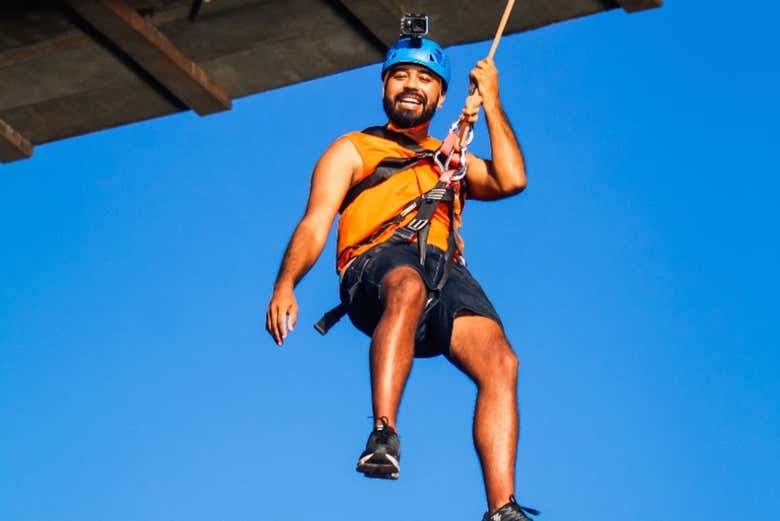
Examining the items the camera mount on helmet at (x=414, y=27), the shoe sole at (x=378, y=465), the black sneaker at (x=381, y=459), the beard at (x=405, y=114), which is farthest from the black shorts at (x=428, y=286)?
the camera mount on helmet at (x=414, y=27)

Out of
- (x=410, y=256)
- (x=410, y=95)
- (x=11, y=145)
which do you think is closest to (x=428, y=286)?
(x=410, y=256)

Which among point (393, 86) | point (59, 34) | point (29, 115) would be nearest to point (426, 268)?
point (393, 86)

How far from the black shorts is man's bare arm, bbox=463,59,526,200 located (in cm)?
53

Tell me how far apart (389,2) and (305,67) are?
3.21 feet

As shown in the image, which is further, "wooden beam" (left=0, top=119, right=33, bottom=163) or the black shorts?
"wooden beam" (left=0, top=119, right=33, bottom=163)

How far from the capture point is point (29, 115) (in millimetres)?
13312

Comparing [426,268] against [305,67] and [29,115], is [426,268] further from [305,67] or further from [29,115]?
[29,115]

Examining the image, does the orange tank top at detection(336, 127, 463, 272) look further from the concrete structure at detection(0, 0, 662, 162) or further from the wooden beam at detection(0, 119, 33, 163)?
the wooden beam at detection(0, 119, 33, 163)

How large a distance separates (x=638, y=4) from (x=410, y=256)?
11.0 feet

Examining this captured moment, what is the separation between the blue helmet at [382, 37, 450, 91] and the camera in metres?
9.16

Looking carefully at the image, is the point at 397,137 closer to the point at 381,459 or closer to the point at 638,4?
the point at 381,459

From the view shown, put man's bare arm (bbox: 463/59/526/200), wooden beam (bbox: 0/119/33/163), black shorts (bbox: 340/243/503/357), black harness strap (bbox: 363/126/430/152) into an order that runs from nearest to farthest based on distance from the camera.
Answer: black shorts (bbox: 340/243/503/357), man's bare arm (bbox: 463/59/526/200), black harness strap (bbox: 363/126/430/152), wooden beam (bbox: 0/119/33/163)

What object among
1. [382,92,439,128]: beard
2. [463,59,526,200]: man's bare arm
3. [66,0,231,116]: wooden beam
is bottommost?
[463,59,526,200]: man's bare arm

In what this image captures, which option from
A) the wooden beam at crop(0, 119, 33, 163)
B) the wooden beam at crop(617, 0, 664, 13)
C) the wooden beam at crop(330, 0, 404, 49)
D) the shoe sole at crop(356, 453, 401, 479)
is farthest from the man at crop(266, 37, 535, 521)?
the wooden beam at crop(0, 119, 33, 163)
